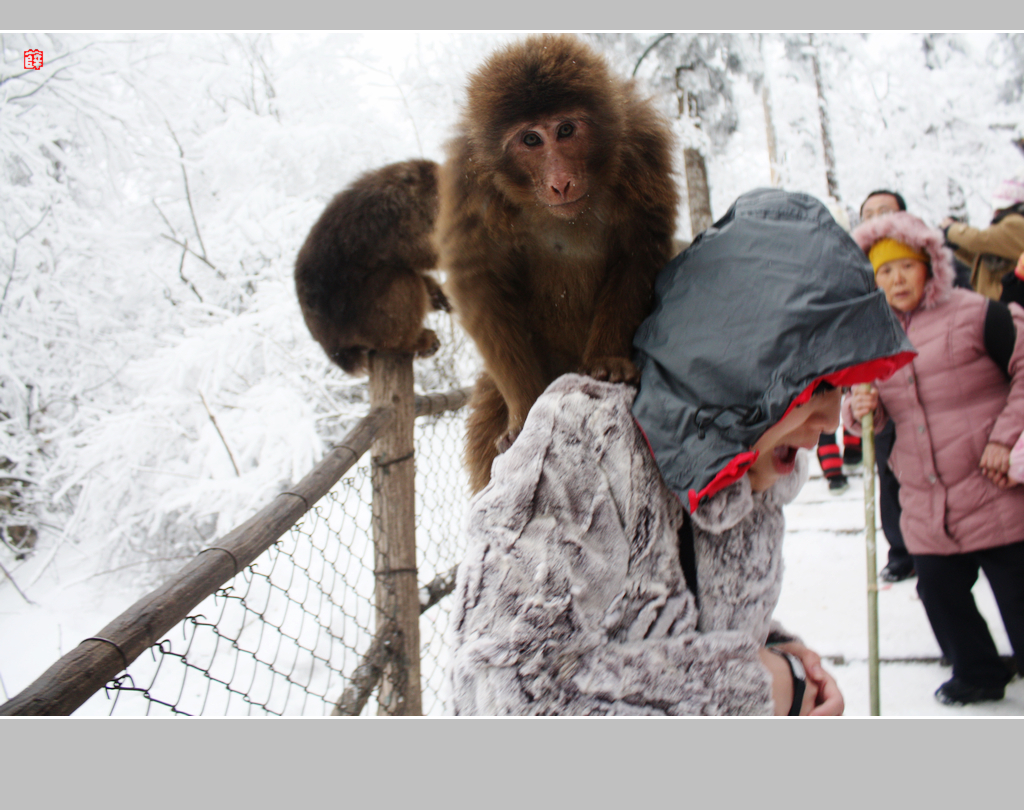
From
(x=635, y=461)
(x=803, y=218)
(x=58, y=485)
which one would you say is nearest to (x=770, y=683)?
(x=635, y=461)

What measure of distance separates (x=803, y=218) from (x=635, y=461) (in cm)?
44

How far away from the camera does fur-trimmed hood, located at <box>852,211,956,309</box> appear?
Answer: 2.27 meters

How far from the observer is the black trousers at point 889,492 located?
289 cm

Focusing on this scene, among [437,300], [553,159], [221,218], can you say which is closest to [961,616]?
[553,159]

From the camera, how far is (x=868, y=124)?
6.32m

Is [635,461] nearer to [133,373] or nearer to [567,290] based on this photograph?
[567,290]

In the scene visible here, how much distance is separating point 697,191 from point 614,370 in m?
4.96

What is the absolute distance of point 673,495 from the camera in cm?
98

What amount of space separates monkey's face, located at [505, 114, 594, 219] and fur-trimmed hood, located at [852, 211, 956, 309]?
154 centimetres

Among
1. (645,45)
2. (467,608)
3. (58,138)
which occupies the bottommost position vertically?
(467,608)

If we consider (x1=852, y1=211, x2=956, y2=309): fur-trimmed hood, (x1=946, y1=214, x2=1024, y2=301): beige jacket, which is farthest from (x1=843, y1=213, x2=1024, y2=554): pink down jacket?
(x1=946, y1=214, x2=1024, y2=301): beige jacket

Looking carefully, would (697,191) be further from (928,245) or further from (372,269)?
(928,245)

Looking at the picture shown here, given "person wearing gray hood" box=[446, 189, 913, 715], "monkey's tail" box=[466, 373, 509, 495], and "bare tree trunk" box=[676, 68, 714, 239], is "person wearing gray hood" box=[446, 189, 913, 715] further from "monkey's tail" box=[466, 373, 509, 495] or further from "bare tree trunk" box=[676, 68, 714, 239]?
"bare tree trunk" box=[676, 68, 714, 239]

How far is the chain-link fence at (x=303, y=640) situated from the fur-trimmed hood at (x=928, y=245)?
1786 mm
